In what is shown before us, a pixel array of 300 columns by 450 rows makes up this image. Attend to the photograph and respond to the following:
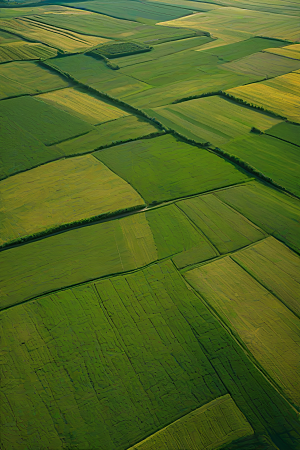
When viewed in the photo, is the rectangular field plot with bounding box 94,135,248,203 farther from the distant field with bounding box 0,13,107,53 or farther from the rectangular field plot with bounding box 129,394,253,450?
the distant field with bounding box 0,13,107,53

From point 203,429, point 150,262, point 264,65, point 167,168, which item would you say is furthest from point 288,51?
point 203,429

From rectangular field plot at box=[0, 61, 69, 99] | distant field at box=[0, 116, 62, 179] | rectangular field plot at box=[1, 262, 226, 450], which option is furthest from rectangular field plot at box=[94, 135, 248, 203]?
rectangular field plot at box=[0, 61, 69, 99]

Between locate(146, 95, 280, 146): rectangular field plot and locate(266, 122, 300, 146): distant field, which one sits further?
locate(146, 95, 280, 146): rectangular field plot

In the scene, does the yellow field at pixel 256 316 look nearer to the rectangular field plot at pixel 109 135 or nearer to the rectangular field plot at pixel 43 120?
the rectangular field plot at pixel 109 135

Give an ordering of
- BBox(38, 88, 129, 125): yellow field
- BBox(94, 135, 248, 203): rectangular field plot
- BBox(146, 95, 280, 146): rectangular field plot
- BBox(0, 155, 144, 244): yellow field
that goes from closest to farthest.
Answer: BBox(0, 155, 144, 244): yellow field → BBox(94, 135, 248, 203): rectangular field plot → BBox(146, 95, 280, 146): rectangular field plot → BBox(38, 88, 129, 125): yellow field

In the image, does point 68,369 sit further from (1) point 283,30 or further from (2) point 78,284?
(1) point 283,30
